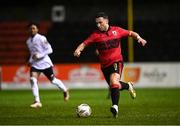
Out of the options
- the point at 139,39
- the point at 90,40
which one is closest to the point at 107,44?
the point at 90,40

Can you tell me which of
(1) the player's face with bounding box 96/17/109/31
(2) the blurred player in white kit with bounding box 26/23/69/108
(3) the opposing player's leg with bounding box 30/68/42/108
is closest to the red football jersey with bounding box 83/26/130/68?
(1) the player's face with bounding box 96/17/109/31

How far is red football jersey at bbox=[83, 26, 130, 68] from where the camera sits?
14.3m

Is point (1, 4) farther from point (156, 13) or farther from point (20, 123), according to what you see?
point (20, 123)

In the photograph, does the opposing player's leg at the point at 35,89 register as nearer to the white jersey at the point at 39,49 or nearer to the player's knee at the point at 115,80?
the white jersey at the point at 39,49

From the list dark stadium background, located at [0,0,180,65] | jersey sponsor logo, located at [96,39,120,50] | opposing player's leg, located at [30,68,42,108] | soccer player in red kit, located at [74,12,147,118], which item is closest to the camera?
soccer player in red kit, located at [74,12,147,118]

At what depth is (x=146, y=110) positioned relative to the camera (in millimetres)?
15766

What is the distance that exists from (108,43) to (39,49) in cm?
432

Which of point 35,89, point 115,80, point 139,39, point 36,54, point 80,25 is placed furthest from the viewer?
point 80,25

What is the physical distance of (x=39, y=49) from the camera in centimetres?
1825

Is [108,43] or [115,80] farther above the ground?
[108,43]

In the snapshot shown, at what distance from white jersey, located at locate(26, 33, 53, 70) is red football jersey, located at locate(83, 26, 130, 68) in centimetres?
396

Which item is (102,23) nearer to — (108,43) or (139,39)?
(108,43)

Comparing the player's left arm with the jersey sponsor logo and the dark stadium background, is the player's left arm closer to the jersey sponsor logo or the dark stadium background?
the jersey sponsor logo

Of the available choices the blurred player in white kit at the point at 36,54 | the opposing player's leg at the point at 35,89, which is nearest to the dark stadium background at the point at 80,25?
the blurred player in white kit at the point at 36,54
